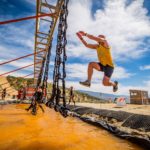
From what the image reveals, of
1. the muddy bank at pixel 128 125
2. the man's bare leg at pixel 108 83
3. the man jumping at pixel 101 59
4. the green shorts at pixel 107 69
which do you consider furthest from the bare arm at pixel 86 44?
the muddy bank at pixel 128 125

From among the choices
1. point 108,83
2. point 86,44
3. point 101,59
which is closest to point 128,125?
point 108,83

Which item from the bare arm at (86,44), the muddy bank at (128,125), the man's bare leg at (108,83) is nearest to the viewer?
the bare arm at (86,44)

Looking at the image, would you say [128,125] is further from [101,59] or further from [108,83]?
[101,59]

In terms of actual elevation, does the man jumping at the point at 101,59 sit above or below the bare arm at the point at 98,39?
below

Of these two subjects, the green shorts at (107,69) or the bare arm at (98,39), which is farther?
the green shorts at (107,69)

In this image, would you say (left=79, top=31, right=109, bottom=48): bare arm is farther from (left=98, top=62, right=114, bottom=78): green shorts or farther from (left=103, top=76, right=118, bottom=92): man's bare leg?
(left=103, top=76, right=118, bottom=92): man's bare leg

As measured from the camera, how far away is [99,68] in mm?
4570

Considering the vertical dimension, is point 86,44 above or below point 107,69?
above

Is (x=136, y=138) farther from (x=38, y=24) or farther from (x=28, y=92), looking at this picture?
(x=28, y=92)

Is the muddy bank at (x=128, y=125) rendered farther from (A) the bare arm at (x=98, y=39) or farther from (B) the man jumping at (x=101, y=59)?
(A) the bare arm at (x=98, y=39)

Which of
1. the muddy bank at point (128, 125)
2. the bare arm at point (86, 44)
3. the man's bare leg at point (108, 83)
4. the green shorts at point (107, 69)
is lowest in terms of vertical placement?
the muddy bank at point (128, 125)

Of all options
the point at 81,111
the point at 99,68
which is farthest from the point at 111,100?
the point at 99,68

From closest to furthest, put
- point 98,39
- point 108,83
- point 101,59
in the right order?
1. point 98,39
2. point 101,59
3. point 108,83

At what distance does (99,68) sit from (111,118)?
12.7 feet
